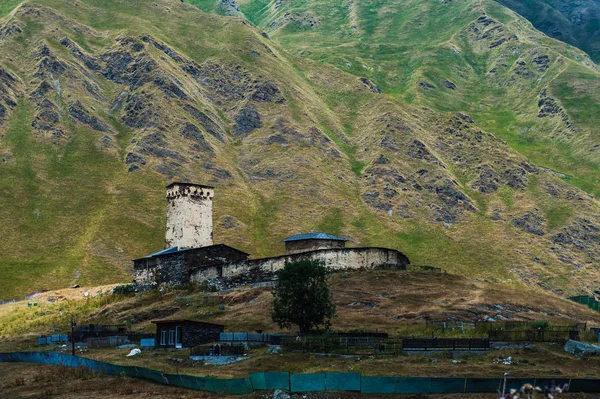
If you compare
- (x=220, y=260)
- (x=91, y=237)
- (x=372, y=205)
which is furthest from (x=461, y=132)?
(x=220, y=260)

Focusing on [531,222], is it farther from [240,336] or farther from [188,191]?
[240,336]

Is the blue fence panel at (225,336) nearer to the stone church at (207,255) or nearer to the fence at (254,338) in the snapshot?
the fence at (254,338)

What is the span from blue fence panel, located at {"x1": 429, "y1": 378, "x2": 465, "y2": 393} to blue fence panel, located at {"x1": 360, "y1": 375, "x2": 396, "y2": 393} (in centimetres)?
199

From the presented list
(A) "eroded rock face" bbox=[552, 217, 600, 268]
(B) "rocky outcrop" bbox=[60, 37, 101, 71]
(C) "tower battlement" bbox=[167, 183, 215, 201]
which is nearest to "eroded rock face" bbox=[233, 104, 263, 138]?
(B) "rocky outcrop" bbox=[60, 37, 101, 71]

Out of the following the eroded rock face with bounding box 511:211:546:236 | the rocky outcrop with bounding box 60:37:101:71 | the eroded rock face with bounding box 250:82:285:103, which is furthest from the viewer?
the eroded rock face with bounding box 250:82:285:103

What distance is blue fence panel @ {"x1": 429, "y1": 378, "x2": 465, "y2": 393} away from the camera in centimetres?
3453

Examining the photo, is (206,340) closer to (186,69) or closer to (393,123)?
(393,123)

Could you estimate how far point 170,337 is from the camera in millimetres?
52438

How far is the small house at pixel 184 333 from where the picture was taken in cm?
5153

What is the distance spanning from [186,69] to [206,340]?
156 m

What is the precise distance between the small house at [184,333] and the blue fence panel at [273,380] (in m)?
16.5

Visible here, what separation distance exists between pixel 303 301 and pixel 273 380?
59.5 ft

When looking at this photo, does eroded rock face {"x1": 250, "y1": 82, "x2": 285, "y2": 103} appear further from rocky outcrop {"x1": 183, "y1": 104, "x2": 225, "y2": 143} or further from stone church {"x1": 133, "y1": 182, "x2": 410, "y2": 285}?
stone church {"x1": 133, "y1": 182, "x2": 410, "y2": 285}

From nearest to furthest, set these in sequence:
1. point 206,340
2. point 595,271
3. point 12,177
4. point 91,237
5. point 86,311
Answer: point 206,340 < point 86,311 < point 91,237 < point 12,177 < point 595,271
